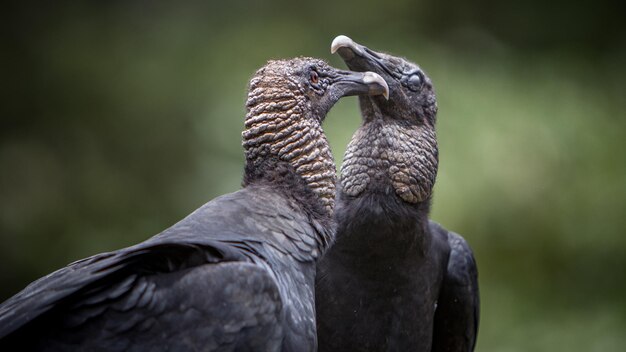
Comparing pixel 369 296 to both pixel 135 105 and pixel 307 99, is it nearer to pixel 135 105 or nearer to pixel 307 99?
pixel 307 99

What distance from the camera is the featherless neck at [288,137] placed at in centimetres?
311

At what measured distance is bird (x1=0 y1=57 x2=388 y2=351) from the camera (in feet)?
8.24

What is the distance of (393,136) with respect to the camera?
3.71m

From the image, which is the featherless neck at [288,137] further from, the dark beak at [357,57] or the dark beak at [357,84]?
the dark beak at [357,57]

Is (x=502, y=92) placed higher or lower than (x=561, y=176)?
higher

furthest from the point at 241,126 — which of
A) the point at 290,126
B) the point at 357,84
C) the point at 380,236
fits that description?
the point at 290,126

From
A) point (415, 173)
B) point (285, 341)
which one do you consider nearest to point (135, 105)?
point (415, 173)

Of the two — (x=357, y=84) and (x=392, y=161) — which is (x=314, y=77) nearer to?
(x=357, y=84)

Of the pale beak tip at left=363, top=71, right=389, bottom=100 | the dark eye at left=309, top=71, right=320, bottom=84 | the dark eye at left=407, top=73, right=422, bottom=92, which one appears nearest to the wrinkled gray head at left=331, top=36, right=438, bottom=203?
the dark eye at left=407, top=73, right=422, bottom=92

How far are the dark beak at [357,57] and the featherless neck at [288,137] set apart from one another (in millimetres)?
531

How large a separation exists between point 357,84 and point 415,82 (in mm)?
520

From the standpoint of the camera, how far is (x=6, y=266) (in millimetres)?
6480

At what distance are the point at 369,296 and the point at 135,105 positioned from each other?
11.4 ft

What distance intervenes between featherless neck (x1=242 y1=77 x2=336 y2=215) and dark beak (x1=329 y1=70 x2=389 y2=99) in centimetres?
21
